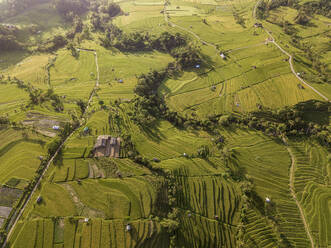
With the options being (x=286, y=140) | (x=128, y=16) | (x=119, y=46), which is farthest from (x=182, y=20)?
(x=286, y=140)

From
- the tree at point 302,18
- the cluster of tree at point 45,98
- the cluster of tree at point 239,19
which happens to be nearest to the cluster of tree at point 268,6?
the cluster of tree at point 239,19

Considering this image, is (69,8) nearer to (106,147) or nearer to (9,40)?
(9,40)

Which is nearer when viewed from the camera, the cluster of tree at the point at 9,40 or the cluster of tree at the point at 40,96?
the cluster of tree at the point at 40,96

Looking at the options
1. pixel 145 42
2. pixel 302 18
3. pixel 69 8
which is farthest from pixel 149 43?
pixel 302 18

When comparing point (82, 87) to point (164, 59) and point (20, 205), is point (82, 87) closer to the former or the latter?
point (164, 59)

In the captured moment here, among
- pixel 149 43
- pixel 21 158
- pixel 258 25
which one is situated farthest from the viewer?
pixel 258 25

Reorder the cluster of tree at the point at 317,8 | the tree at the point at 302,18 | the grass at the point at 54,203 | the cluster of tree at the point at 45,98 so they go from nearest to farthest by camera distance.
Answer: the grass at the point at 54,203 → the cluster of tree at the point at 45,98 → the tree at the point at 302,18 → the cluster of tree at the point at 317,8

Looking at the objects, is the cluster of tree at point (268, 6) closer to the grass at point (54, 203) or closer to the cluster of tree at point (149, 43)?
the cluster of tree at point (149, 43)
